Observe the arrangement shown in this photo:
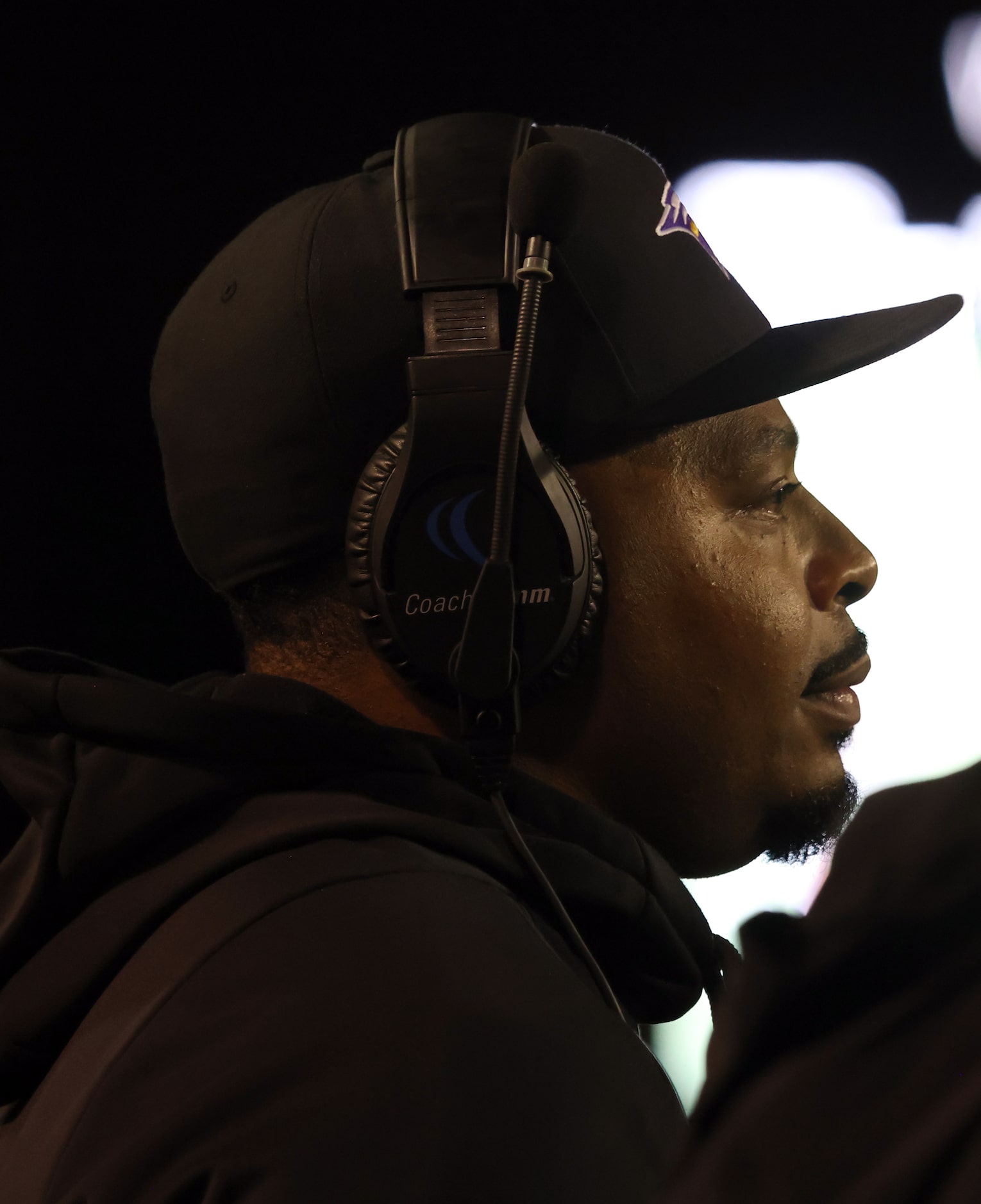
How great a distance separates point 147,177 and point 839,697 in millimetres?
1357

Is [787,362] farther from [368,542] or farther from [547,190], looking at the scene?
[368,542]

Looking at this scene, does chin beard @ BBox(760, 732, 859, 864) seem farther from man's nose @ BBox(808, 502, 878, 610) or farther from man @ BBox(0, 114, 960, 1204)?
man's nose @ BBox(808, 502, 878, 610)

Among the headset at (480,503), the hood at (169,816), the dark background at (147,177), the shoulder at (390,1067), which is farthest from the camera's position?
the dark background at (147,177)

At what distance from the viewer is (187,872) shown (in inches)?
30.4

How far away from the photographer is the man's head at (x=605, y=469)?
1.00m

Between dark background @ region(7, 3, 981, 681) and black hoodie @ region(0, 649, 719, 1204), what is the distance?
1010mm

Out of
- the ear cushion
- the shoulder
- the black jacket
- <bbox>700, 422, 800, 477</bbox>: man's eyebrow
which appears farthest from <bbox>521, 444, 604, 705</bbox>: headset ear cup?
the black jacket

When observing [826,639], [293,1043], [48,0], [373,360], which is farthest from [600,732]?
[48,0]

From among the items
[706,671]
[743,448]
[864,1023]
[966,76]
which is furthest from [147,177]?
[864,1023]

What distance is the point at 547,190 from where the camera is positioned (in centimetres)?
92

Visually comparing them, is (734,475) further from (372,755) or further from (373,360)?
(372,755)

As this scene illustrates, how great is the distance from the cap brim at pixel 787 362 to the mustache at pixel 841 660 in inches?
9.2

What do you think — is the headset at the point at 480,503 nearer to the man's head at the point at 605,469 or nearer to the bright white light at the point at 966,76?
the man's head at the point at 605,469

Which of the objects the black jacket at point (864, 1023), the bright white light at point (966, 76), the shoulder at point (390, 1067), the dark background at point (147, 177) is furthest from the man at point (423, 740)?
the bright white light at point (966, 76)
